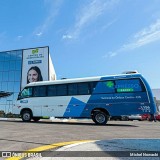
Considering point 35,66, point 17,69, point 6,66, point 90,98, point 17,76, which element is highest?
point 6,66

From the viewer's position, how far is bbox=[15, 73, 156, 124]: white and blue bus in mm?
15133

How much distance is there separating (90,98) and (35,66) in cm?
2558

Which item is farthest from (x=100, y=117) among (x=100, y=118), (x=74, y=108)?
(x=74, y=108)

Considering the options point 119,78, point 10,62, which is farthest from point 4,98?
point 119,78

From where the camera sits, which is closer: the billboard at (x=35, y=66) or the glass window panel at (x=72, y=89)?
the glass window panel at (x=72, y=89)

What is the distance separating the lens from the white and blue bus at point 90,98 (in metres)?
15.1

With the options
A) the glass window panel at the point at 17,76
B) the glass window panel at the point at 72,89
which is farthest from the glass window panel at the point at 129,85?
the glass window panel at the point at 17,76

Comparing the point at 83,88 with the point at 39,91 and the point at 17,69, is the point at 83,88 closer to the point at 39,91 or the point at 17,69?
the point at 39,91

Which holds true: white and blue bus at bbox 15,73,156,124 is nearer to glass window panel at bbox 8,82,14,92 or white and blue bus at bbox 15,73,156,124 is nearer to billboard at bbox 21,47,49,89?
billboard at bbox 21,47,49,89

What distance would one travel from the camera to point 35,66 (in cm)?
4025

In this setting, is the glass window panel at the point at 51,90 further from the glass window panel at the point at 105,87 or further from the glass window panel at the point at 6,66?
the glass window panel at the point at 6,66

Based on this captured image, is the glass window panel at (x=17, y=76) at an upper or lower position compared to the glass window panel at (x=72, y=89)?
upper

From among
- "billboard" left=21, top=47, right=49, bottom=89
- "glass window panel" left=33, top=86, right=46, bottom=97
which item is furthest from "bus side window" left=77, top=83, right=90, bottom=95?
"billboard" left=21, top=47, right=49, bottom=89

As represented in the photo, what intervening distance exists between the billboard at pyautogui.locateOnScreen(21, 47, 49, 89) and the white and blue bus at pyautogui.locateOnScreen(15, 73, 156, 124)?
20726 millimetres
